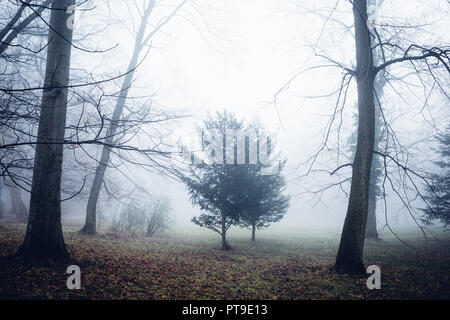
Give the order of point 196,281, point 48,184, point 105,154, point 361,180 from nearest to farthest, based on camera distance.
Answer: point 48,184
point 196,281
point 361,180
point 105,154

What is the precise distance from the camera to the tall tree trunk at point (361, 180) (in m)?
5.00

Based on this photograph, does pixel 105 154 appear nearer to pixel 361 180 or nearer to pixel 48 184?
pixel 48 184

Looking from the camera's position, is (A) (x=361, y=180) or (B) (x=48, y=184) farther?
(A) (x=361, y=180)

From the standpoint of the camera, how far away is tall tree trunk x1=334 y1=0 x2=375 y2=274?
16.4 feet

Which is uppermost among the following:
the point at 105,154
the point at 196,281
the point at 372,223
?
the point at 105,154

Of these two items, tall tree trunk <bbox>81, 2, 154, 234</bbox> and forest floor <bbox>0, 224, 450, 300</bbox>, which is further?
tall tree trunk <bbox>81, 2, 154, 234</bbox>

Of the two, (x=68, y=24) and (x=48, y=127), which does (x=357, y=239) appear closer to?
(x=48, y=127)

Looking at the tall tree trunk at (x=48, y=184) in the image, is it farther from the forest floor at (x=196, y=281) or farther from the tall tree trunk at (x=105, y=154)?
the tall tree trunk at (x=105, y=154)

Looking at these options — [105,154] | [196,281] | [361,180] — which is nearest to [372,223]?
[361,180]

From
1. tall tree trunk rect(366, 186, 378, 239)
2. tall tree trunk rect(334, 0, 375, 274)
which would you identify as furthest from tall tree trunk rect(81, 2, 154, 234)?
tall tree trunk rect(366, 186, 378, 239)

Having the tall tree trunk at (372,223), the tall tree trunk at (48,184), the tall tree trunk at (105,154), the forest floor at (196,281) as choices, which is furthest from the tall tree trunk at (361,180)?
the tall tree trunk at (372,223)

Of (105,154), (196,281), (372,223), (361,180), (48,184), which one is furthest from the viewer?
(372,223)

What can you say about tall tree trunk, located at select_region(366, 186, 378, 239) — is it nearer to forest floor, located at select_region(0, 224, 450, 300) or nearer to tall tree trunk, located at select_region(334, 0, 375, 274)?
forest floor, located at select_region(0, 224, 450, 300)

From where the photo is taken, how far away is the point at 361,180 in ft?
16.8
